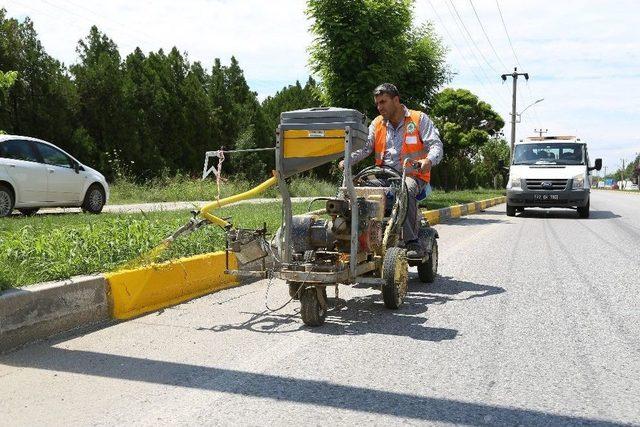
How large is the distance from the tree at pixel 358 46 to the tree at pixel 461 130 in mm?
20810

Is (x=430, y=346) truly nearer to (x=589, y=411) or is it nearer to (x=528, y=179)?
(x=589, y=411)

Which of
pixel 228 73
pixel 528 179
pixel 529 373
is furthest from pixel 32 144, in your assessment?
pixel 228 73

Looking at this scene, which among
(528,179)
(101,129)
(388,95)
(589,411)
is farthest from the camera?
(101,129)

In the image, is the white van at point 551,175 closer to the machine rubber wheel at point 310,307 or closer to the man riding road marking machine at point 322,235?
the man riding road marking machine at point 322,235

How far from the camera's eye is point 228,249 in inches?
186

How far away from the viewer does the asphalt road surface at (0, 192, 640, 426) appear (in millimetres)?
2873

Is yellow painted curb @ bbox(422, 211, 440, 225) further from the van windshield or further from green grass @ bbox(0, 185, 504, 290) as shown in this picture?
green grass @ bbox(0, 185, 504, 290)

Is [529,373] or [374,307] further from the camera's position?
[374,307]

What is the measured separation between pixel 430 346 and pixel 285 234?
138cm

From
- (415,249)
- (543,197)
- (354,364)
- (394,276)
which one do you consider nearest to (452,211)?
(543,197)

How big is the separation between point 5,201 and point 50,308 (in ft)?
24.0

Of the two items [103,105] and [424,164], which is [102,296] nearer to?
[424,164]

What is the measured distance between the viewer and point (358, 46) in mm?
14375

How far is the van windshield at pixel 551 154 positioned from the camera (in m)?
16.6
